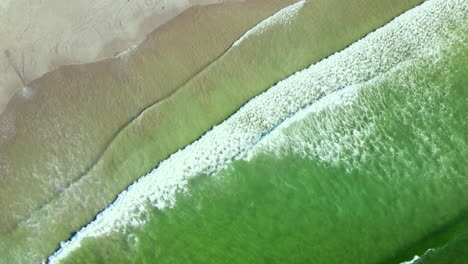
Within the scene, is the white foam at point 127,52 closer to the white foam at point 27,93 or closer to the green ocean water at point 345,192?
the white foam at point 27,93

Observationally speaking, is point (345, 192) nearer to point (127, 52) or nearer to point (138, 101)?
point (138, 101)

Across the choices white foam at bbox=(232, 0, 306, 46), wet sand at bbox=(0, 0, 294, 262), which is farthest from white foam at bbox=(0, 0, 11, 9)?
white foam at bbox=(232, 0, 306, 46)

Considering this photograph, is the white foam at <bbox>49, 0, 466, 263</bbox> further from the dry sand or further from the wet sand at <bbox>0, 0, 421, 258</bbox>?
the dry sand

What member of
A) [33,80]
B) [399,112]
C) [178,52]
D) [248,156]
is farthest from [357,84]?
[33,80]

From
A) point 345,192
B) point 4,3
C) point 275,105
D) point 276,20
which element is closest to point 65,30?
point 4,3

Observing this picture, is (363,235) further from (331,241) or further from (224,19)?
(224,19)

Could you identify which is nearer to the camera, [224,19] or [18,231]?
[18,231]
